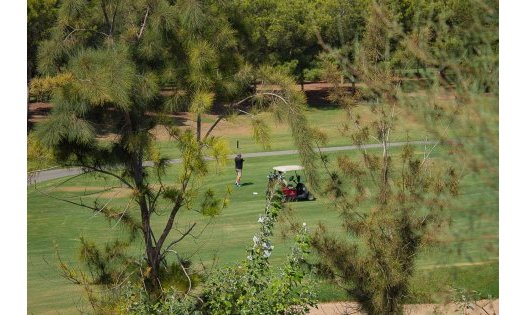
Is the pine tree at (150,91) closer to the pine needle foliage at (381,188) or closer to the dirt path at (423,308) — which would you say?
the pine needle foliage at (381,188)

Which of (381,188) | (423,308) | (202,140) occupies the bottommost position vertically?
(423,308)

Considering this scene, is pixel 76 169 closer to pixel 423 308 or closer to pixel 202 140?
pixel 202 140

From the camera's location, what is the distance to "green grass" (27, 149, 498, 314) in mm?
5426

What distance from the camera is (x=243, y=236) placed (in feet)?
65.0

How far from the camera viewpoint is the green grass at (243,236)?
214 inches

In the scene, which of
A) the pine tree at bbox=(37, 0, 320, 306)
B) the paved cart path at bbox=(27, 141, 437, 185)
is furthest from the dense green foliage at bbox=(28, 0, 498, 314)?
the paved cart path at bbox=(27, 141, 437, 185)

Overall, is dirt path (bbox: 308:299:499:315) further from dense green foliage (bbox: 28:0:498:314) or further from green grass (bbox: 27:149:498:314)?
dense green foliage (bbox: 28:0:498:314)

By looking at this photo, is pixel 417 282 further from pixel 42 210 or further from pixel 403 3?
pixel 42 210

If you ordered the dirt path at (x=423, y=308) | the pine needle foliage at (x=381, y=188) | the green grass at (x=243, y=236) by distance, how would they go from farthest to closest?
the dirt path at (x=423, y=308)
the pine needle foliage at (x=381, y=188)
the green grass at (x=243, y=236)

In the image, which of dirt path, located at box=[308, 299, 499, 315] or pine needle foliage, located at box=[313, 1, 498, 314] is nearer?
pine needle foliage, located at box=[313, 1, 498, 314]

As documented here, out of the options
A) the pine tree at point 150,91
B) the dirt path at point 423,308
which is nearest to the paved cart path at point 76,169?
the pine tree at point 150,91

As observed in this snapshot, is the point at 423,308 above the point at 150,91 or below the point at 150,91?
below

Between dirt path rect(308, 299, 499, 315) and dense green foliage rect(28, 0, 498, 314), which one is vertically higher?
dense green foliage rect(28, 0, 498, 314)

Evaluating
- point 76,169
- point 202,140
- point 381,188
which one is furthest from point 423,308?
point 76,169
